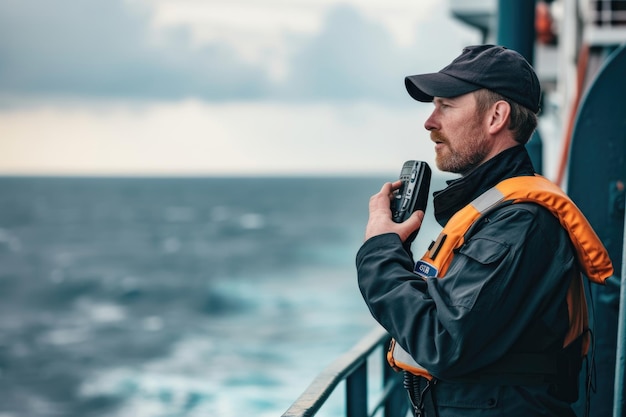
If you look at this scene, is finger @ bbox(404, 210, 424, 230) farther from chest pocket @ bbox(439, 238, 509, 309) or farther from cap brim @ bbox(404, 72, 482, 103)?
cap brim @ bbox(404, 72, 482, 103)

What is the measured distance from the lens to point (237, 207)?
131250 millimetres

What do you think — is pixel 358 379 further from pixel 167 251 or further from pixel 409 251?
pixel 167 251

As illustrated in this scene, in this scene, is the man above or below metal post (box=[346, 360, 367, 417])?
above

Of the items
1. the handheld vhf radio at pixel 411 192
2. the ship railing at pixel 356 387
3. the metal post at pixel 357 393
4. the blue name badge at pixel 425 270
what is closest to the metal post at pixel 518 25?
the ship railing at pixel 356 387

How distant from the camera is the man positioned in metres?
1.90

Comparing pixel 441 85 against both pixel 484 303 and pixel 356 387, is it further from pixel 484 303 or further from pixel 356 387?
pixel 356 387

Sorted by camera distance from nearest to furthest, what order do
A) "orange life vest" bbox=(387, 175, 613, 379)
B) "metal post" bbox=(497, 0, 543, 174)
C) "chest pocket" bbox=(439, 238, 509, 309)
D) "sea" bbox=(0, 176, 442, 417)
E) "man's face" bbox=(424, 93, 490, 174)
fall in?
"chest pocket" bbox=(439, 238, 509, 309) → "orange life vest" bbox=(387, 175, 613, 379) → "man's face" bbox=(424, 93, 490, 174) → "metal post" bbox=(497, 0, 543, 174) → "sea" bbox=(0, 176, 442, 417)

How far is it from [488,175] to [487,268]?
32 cm

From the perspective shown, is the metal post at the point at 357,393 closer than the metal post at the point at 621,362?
No

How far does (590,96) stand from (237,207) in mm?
128408

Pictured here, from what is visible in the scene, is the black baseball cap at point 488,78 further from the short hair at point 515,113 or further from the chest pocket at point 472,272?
the chest pocket at point 472,272

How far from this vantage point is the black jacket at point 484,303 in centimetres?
188

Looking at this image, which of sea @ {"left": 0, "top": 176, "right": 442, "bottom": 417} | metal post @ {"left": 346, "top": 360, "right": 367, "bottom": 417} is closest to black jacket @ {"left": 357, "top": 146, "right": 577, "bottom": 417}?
metal post @ {"left": 346, "top": 360, "right": 367, "bottom": 417}

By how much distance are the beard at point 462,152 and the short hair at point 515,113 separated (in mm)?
78
